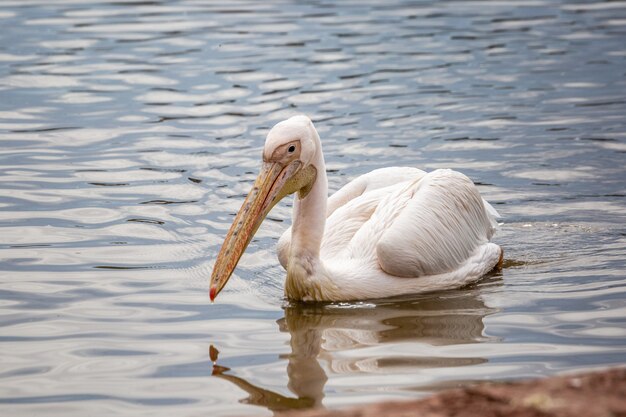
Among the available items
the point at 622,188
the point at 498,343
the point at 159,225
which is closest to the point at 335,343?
the point at 498,343

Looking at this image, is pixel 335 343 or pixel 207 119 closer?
pixel 335 343

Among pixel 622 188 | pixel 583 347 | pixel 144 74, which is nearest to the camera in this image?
pixel 583 347

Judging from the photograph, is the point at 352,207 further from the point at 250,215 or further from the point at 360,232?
the point at 250,215

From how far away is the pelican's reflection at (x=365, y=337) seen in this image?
180 inches

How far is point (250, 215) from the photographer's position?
5422mm

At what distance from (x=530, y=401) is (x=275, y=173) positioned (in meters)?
2.74

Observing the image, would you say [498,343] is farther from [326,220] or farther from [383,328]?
[326,220]

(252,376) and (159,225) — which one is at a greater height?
(159,225)

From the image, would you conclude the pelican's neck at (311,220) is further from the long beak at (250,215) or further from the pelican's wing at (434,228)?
the pelican's wing at (434,228)

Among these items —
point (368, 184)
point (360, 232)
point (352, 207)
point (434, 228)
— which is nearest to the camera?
point (434, 228)

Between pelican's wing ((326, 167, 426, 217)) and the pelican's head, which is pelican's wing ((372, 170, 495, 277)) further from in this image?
the pelican's head

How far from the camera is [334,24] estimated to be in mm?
13570

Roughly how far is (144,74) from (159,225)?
4.59 meters

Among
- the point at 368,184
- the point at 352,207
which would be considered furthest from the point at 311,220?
the point at 368,184
